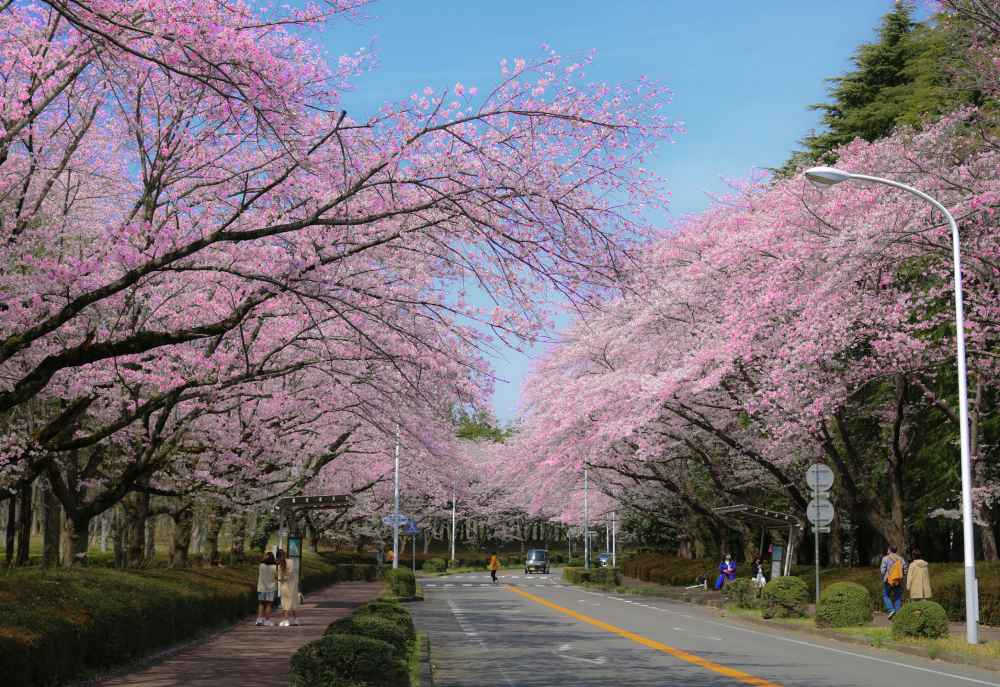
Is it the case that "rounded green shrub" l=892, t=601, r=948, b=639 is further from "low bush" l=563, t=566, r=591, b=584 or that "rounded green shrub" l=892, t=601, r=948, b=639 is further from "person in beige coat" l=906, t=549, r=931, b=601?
"low bush" l=563, t=566, r=591, b=584

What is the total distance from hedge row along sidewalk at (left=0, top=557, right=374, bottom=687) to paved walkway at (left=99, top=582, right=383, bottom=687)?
459 millimetres

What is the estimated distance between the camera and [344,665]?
956cm

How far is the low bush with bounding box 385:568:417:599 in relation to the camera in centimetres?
3984

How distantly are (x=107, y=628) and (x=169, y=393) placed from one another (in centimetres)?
437

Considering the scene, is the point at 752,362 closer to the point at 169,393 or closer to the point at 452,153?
the point at 169,393

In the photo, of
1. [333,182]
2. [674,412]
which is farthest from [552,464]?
[333,182]

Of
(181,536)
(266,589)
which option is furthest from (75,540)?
(181,536)

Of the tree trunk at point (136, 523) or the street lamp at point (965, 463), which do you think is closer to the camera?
the street lamp at point (965, 463)

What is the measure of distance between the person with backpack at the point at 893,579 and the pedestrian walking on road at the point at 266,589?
45.6ft

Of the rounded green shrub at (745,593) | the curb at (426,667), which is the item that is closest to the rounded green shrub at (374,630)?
the curb at (426,667)

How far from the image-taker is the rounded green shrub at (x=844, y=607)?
79.3 ft

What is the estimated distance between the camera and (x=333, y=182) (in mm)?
11977

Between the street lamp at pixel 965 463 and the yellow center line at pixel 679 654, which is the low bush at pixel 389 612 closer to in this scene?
the yellow center line at pixel 679 654

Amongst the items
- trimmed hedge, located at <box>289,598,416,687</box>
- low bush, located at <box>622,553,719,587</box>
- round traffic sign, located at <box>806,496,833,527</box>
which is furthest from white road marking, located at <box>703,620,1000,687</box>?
low bush, located at <box>622,553,719,587</box>
